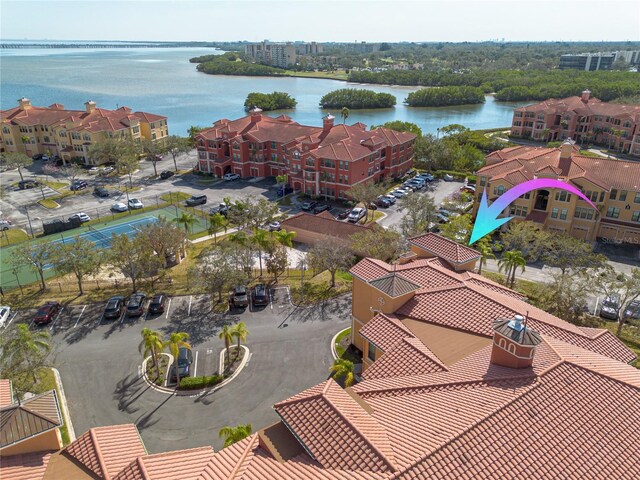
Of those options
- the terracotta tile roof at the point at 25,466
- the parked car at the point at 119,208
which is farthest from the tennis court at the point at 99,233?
the terracotta tile roof at the point at 25,466

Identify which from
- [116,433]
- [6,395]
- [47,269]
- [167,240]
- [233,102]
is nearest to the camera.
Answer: [116,433]

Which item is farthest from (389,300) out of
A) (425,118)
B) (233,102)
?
(233,102)

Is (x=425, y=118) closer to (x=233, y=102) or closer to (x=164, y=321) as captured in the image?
(x=233, y=102)

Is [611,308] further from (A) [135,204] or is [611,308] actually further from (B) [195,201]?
(A) [135,204]

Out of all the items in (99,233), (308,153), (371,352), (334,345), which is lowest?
(99,233)

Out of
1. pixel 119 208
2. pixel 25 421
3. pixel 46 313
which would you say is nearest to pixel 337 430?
pixel 25 421

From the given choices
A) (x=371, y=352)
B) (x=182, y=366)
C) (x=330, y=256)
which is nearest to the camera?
(x=371, y=352)
